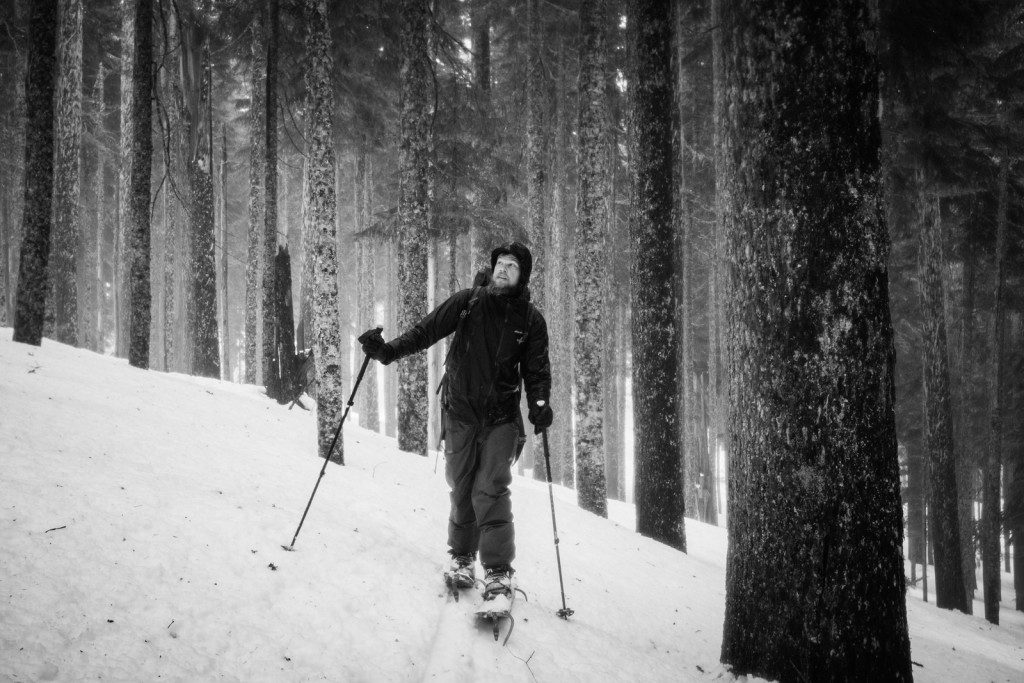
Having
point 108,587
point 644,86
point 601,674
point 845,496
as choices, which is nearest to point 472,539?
point 601,674

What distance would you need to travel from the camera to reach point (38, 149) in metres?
7.86

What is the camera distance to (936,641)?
220 inches

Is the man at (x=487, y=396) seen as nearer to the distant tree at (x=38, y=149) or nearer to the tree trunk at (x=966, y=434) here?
the distant tree at (x=38, y=149)

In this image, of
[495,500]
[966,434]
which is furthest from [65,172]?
[966,434]

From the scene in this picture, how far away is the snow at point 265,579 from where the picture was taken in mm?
2650

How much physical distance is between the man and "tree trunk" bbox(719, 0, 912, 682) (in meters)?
1.55

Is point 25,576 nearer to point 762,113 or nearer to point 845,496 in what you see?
point 845,496

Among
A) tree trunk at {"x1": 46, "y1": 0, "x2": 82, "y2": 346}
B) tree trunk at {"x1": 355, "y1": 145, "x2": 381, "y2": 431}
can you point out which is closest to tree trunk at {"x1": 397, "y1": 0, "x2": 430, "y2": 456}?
tree trunk at {"x1": 46, "y1": 0, "x2": 82, "y2": 346}

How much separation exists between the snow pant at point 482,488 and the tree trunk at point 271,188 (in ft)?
25.3

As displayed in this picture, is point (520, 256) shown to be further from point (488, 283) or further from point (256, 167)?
point (256, 167)

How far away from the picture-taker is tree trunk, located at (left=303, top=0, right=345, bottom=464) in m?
6.80

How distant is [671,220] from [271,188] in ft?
25.1

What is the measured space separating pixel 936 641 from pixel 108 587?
296 inches

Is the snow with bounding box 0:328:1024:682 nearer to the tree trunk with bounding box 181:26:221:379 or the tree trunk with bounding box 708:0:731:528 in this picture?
the tree trunk with bounding box 708:0:731:528
